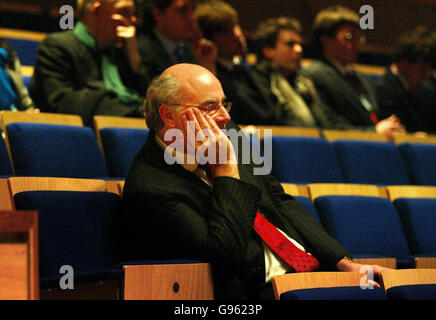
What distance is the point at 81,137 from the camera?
2.28 ft

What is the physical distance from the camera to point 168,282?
45cm

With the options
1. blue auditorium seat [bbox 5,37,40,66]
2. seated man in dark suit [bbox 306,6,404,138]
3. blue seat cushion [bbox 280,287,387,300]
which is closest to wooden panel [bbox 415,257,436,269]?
blue seat cushion [bbox 280,287,387,300]

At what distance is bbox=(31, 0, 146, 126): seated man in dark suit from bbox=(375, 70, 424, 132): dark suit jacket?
→ 0.52 metres

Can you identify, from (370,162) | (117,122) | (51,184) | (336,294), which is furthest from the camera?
(370,162)

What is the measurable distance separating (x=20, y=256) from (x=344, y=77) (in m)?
0.92

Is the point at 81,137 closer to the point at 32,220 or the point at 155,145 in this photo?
the point at 155,145

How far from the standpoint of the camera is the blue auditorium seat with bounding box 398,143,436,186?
93cm

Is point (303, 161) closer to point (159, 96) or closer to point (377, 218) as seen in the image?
point (377, 218)

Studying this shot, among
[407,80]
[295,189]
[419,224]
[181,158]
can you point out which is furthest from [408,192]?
[407,80]

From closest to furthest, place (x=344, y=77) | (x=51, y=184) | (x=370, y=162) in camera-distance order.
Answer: (x=51, y=184), (x=370, y=162), (x=344, y=77)

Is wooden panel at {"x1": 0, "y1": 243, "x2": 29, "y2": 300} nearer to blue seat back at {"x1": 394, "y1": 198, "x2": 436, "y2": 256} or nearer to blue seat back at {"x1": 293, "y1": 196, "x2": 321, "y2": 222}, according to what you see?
blue seat back at {"x1": 293, "y1": 196, "x2": 321, "y2": 222}

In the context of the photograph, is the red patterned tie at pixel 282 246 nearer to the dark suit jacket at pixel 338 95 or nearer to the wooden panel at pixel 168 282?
the wooden panel at pixel 168 282

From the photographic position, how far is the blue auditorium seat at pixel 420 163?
3.04 feet

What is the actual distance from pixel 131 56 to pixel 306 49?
0.77m
